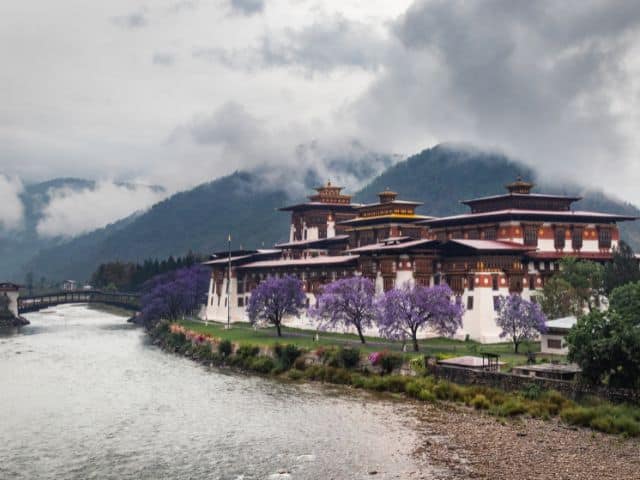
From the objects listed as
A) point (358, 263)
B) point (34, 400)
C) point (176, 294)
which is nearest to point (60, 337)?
point (176, 294)

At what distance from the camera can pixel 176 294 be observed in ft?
474

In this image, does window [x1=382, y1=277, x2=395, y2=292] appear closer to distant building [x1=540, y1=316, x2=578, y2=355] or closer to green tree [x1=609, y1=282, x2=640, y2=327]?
distant building [x1=540, y1=316, x2=578, y2=355]

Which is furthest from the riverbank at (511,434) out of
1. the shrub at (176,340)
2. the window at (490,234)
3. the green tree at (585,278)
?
the shrub at (176,340)

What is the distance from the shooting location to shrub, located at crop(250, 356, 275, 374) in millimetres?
79688

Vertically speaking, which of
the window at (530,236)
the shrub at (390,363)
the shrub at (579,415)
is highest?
the window at (530,236)

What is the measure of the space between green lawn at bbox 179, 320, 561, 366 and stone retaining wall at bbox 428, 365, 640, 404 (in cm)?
396

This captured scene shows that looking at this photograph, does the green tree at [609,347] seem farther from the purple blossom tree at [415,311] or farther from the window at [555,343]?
the purple blossom tree at [415,311]

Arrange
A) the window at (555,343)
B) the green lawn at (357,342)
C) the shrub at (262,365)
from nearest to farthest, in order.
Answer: the window at (555,343), the green lawn at (357,342), the shrub at (262,365)

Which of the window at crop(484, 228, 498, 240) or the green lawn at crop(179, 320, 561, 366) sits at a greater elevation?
the window at crop(484, 228, 498, 240)

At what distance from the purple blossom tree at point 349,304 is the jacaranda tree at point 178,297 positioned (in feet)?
189

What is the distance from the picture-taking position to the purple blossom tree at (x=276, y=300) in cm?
10325

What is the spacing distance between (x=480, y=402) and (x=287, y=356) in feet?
83.1

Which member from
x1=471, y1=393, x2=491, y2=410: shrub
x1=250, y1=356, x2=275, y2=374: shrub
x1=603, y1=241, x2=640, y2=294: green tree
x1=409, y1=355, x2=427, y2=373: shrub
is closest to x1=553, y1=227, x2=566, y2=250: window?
x1=603, y1=241, x2=640, y2=294: green tree

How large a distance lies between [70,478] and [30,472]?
2755 millimetres
